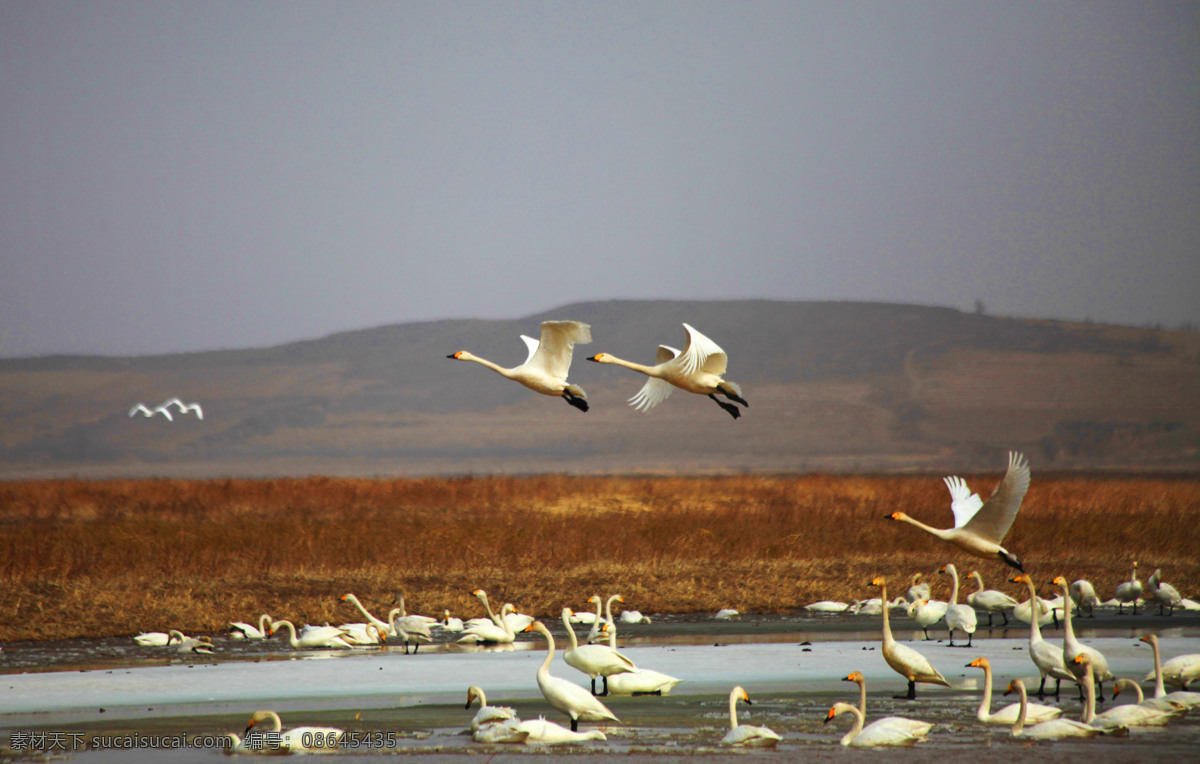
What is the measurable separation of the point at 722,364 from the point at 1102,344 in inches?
5565

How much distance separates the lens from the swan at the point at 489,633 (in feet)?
56.5

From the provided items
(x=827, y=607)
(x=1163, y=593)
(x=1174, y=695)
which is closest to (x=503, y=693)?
(x=1174, y=695)

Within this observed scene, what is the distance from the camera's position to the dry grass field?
20.4 m

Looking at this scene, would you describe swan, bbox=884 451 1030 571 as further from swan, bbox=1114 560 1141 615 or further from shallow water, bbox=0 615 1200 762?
swan, bbox=1114 560 1141 615

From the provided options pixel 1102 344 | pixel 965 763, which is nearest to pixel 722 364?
pixel 965 763

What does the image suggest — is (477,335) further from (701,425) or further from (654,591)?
(654,591)

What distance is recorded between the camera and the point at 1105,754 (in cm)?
1019

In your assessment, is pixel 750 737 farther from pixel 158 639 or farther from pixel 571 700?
pixel 158 639

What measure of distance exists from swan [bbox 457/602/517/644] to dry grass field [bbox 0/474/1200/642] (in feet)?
9.87

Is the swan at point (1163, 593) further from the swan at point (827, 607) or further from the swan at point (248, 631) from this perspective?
the swan at point (248, 631)

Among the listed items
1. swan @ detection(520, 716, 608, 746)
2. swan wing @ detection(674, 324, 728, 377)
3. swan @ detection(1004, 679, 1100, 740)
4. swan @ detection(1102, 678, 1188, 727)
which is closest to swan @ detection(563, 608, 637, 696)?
swan @ detection(520, 716, 608, 746)

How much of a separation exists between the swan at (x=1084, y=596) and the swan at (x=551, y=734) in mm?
10721

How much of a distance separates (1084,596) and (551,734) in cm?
1124

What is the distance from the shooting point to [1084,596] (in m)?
19.4
